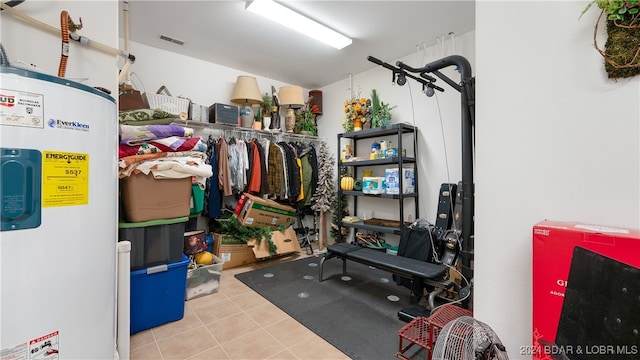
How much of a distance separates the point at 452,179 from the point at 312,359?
2.52m

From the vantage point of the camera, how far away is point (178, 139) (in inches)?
81.9

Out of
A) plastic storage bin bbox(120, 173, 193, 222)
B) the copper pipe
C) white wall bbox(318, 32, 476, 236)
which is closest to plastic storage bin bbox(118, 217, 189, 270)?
plastic storage bin bbox(120, 173, 193, 222)

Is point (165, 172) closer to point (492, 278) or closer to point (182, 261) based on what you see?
point (182, 261)

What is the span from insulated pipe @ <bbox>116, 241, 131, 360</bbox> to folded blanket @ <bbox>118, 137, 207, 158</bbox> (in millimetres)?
671

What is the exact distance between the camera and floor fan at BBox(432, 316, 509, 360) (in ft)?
3.01

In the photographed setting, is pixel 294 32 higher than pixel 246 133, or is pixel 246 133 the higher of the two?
pixel 294 32

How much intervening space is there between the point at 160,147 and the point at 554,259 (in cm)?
229

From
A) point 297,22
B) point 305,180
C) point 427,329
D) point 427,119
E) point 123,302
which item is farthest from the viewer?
point 305,180

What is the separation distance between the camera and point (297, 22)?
110 inches

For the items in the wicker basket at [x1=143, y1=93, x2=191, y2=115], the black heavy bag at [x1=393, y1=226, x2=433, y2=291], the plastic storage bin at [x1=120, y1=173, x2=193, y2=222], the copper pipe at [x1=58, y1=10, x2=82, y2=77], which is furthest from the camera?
the wicker basket at [x1=143, y1=93, x2=191, y2=115]

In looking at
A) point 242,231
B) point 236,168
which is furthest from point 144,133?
point 242,231

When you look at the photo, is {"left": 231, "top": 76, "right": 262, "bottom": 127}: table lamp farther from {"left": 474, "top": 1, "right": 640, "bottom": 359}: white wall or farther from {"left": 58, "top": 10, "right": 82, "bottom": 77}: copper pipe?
{"left": 474, "top": 1, "right": 640, "bottom": 359}: white wall

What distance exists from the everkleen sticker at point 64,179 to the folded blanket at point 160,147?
40.1 inches

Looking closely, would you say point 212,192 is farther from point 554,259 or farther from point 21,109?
point 554,259
